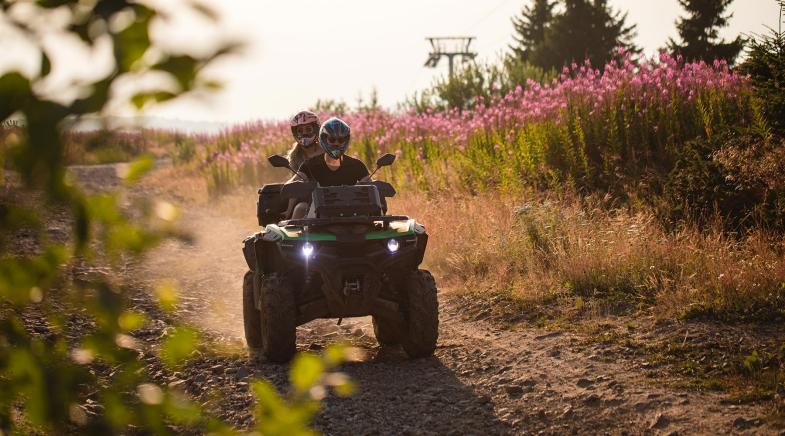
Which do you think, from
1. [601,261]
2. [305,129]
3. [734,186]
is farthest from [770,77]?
[305,129]

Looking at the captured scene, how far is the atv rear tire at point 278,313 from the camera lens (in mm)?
6160

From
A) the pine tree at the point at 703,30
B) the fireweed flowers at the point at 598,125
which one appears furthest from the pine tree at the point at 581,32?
the fireweed flowers at the point at 598,125

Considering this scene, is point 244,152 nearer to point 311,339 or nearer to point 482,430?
point 311,339

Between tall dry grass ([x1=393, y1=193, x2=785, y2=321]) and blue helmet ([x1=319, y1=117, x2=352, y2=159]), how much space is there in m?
2.26

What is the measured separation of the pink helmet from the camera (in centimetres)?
851

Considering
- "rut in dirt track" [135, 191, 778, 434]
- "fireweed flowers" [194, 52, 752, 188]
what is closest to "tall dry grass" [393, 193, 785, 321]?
"rut in dirt track" [135, 191, 778, 434]

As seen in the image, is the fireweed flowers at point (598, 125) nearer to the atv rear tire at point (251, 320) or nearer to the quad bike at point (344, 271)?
the quad bike at point (344, 271)

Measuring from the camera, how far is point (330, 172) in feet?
23.9

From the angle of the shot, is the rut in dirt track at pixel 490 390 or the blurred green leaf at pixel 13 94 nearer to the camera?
the blurred green leaf at pixel 13 94

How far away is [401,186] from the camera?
1425 centimetres

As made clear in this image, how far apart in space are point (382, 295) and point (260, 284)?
995 mm

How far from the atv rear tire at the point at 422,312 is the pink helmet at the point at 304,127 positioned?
2.63 m

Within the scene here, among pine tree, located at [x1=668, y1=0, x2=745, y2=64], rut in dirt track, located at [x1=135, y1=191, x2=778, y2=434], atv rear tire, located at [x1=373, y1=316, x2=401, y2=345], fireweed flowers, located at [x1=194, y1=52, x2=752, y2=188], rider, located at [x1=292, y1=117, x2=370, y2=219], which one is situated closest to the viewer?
rut in dirt track, located at [x1=135, y1=191, x2=778, y2=434]

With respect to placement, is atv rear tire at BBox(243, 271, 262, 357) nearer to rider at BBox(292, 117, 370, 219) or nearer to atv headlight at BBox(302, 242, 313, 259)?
rider at BBox(292, 117, 370, 219)
